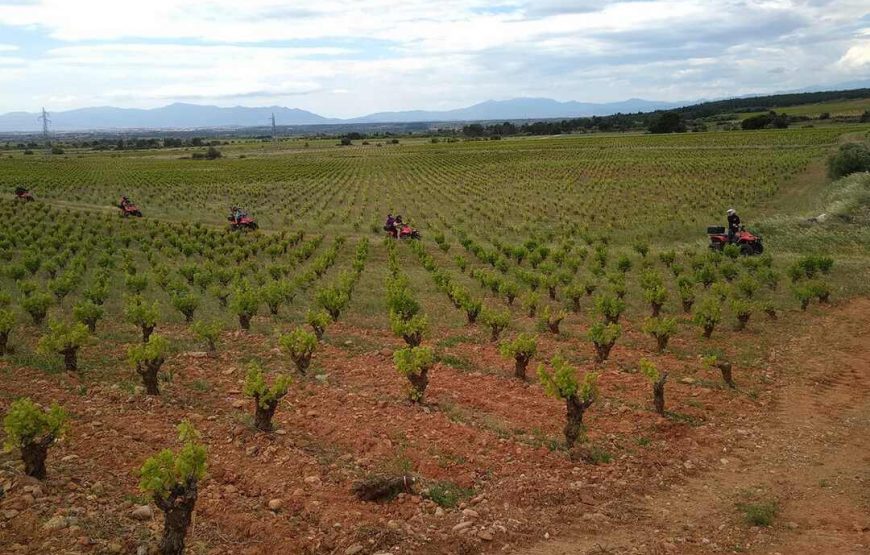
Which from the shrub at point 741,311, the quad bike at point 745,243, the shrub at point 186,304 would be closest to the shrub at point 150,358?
the shrub at point 186,304

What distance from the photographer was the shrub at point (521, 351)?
36.8ft

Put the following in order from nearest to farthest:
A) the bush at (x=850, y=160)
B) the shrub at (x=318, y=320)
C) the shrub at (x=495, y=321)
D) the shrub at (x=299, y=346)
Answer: the shrub at (x=299, y=346) → the shrub at (x=318, y=320) → the shrub at (x=495, y=321) → the bush at (x=850, y=160)

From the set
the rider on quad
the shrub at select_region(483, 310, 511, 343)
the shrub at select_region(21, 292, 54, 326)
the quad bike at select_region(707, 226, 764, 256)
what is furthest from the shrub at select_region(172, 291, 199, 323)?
the quad bike at select_region(707, 226, 764, 256)

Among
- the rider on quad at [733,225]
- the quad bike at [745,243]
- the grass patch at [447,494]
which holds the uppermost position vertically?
the rider on quad at [733,225]

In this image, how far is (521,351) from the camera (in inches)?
448

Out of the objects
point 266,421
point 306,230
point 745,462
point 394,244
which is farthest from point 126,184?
point 745,462

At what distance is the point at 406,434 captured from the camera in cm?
909

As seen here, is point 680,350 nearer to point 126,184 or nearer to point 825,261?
point 825,261

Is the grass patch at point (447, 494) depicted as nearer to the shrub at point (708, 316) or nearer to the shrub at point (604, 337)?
the shrub at point (604, 337)

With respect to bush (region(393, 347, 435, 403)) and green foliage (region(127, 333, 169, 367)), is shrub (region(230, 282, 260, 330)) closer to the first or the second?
green foliage (region(127, 333, 169, 367))

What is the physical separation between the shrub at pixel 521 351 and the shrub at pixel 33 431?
6846 millimetres

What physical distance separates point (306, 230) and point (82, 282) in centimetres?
1473

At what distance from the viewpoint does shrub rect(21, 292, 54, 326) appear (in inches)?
546

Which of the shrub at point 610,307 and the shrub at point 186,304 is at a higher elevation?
the shrub at point 186,304
